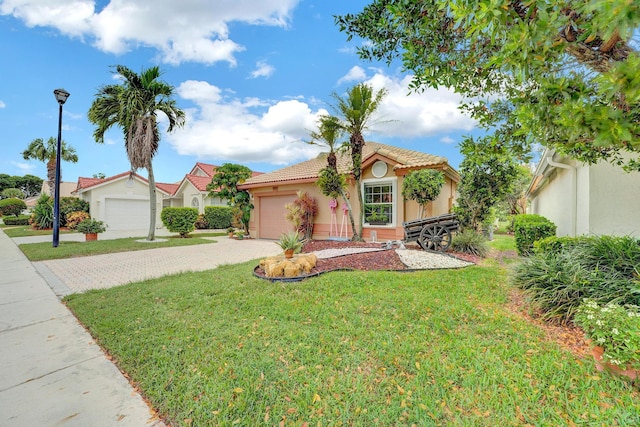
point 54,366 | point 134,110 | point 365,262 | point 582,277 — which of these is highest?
point 134,110

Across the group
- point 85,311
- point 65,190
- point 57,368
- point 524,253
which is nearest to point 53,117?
point 85,311

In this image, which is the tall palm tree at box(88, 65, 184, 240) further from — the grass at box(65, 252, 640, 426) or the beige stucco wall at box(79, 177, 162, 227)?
the beige stucco wall at box(79, 177, 162, 227)

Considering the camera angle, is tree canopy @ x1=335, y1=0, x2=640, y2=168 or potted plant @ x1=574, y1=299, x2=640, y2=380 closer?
tree canopy @ x1=335, y1=0, x2=640, y2=168

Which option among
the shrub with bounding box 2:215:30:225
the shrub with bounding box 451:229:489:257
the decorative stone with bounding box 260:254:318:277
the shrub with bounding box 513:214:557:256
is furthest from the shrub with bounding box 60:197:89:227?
the shrub with bounding box 513:214:557:256

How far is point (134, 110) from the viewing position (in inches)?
498

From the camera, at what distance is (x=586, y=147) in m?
3.70

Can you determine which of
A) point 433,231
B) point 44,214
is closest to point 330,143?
point 433,231

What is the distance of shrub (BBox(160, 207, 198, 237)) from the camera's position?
51.1 ft

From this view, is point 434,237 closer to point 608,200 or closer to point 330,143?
point 608,200

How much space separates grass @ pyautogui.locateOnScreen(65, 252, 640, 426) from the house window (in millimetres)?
6602

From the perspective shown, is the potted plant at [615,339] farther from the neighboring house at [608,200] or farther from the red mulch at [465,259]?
the neighboring house at [608,200]

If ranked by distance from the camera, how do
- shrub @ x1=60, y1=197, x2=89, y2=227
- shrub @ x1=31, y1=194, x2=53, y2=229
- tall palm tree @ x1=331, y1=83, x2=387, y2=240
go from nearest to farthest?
tall palm tree @ x1=331, y1=83, x2=387, y2=240
shrub @ x1=31, y1=194, x2=53, y2=229
shrub @ x1=60, y1=197, x2=89, y2=227

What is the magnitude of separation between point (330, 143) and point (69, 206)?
23456 millimetres

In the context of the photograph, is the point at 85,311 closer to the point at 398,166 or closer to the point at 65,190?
the point at 398,166
